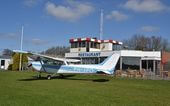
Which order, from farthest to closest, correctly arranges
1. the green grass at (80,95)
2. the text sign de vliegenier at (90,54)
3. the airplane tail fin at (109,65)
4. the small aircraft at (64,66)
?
1. the text sign de vliegenier at (90,54)
2. the small aircraft at (64,66)
3. the airplane tail fin at (109,65)
4. the green grass at (80,95)

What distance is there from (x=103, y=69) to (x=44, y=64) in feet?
22.7

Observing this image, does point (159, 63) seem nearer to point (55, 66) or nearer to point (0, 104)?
point (55, 66)

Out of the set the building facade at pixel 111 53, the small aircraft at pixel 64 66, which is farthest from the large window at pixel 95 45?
the small aircraft at pixel 64 66

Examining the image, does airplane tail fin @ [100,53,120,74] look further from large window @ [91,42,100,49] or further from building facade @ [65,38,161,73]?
large window @ [91,42,100,49]

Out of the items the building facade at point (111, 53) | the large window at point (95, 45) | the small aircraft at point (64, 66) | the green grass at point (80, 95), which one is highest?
the large window at point (95, 45)

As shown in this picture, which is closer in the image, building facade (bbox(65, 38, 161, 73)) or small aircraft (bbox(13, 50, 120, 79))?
small aircraft (bbox(13, 50, 120, 79))

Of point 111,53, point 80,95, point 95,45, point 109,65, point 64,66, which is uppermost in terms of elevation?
point 95,45

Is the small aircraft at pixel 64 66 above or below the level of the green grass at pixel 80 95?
above

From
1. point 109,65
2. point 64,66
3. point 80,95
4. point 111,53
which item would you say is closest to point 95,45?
point 111,53

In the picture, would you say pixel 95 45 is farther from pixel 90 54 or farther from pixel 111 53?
pixel 111 53

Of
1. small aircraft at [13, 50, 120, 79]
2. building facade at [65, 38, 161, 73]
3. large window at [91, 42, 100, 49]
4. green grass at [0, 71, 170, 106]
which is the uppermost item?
large window at [91, 42, 100, 49]

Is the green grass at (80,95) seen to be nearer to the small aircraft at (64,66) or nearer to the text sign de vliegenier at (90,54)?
the small aircraft at (64,66)

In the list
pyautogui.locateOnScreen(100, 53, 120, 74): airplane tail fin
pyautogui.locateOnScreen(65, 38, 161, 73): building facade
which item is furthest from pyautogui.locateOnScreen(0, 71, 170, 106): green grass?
pyautogui.locateOnScreen(65, 38, 161, 73): building facade

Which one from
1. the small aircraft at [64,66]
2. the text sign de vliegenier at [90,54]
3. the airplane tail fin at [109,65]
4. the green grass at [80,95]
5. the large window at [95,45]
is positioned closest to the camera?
the green grass at [80,95]
